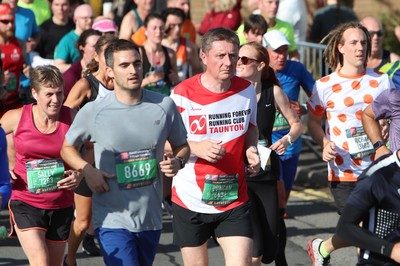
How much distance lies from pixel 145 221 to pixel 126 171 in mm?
338

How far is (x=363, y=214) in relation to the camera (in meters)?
5.67

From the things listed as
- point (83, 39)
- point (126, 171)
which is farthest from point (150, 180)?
point (83, 39)

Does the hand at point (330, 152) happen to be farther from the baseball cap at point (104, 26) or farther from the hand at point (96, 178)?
the baseball cap at point (104, 26)

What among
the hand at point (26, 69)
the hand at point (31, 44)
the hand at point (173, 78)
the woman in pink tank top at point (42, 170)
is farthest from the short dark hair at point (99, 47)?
the hand at point (31, 44)

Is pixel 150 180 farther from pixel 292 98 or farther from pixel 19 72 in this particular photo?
pixel 19 72

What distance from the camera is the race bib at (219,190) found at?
716 cm

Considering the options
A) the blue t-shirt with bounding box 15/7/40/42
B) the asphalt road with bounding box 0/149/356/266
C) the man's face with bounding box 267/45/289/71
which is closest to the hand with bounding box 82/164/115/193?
the asphalt road with bounding box 0/149/356/266

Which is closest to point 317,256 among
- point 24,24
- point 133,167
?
point 133,167

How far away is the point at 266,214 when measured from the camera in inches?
317

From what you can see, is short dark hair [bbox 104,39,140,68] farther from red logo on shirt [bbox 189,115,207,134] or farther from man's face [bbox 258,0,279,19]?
man's face [bbox 258,0,279,19]

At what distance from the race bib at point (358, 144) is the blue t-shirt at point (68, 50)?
428 centimetres

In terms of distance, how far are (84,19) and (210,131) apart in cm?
554

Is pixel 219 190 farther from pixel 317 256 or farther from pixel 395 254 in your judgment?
pixel 395 254

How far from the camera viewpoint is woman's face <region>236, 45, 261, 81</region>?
8.22 metres
